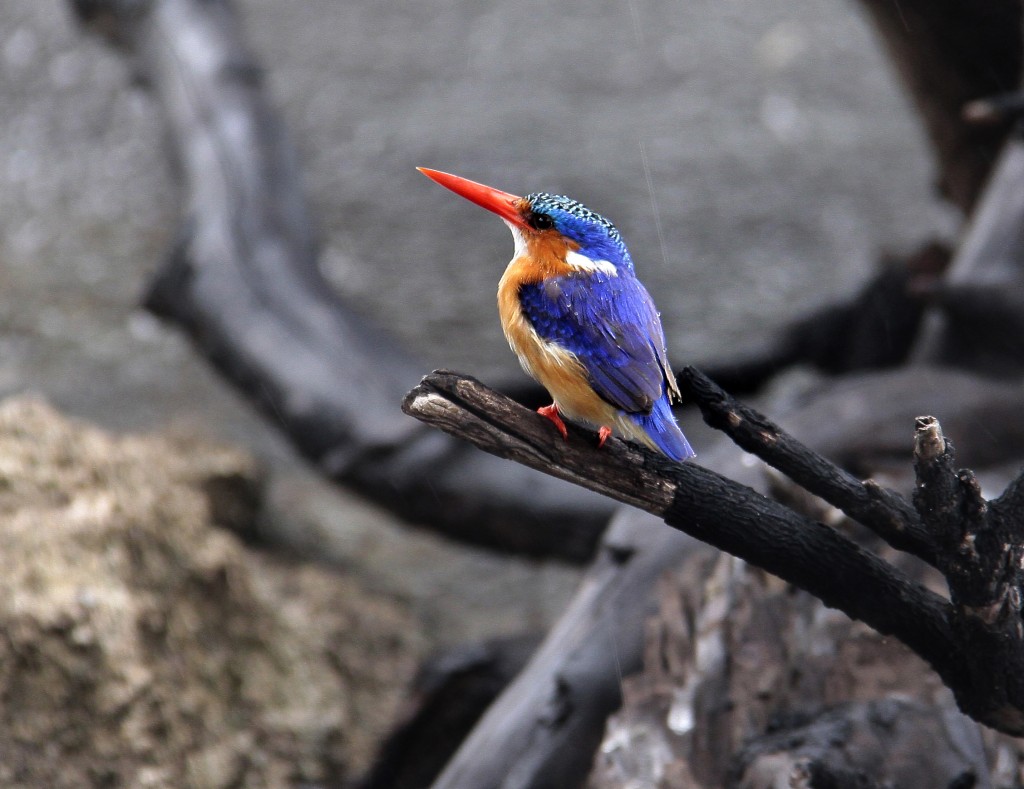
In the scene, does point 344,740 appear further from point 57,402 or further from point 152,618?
point 57,402

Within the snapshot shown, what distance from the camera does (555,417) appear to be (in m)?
1.59

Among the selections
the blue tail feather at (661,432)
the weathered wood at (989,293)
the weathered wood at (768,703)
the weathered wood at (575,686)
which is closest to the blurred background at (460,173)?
the weathered wood at (989,293)

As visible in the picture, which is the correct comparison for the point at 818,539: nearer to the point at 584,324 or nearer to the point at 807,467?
the point at 807,467

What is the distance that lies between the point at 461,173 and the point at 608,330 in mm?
4279

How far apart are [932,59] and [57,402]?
3.57m

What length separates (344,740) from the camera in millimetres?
3170

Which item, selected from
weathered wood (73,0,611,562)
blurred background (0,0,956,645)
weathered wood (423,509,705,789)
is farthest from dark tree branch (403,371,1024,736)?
blurred background (0,0,956,645)

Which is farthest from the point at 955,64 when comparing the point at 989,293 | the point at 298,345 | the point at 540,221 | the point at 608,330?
the point at 608,330

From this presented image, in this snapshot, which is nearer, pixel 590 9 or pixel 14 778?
pixel 14 778

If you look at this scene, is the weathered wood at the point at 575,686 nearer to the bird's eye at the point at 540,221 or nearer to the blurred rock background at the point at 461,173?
the bird's eye at the point at 540,221

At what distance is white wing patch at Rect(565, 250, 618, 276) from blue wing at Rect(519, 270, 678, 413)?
1 centimetres

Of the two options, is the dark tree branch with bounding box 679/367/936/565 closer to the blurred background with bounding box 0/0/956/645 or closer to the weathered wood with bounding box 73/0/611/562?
the weathered wood with bounding box 73/0/611/562

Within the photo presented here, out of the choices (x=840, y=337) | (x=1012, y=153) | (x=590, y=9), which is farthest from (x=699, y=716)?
(x=590, y=9)

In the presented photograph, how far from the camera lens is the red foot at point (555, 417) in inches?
61.1
